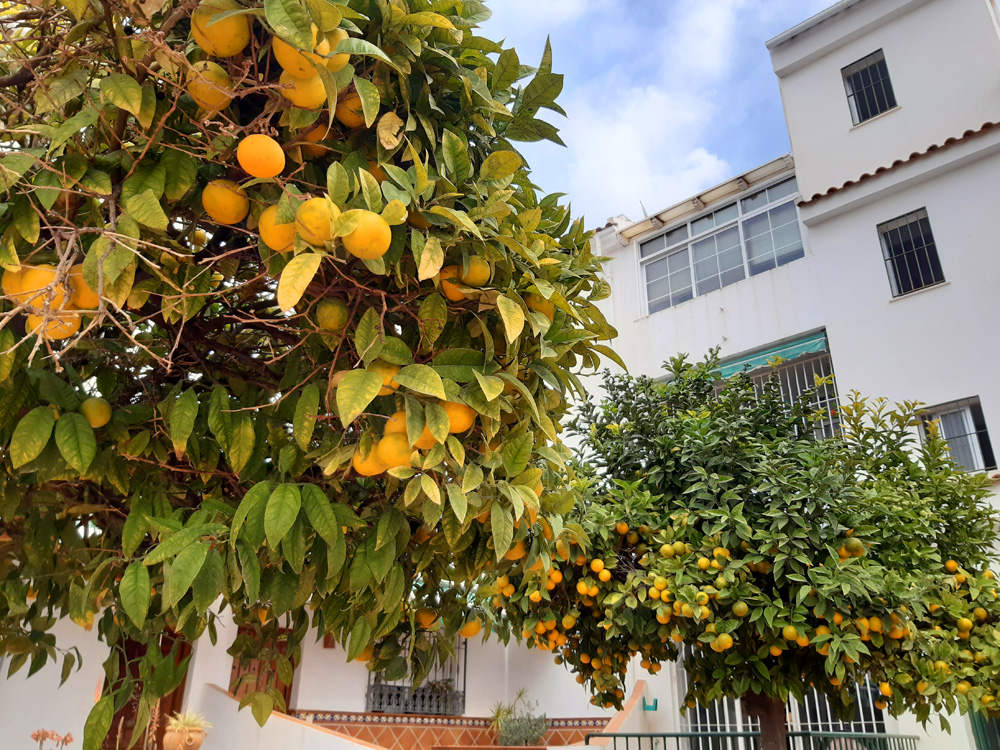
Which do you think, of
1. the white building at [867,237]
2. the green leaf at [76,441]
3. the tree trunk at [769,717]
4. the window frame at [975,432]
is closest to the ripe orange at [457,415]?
the green leaf at [76,441]

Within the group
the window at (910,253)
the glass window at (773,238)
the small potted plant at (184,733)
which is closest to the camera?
the small potted plant at (184,733)

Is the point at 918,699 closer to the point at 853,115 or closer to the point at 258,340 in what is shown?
the point at 258,340

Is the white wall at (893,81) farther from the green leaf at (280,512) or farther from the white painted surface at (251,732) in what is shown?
the green leaf at (280,512)

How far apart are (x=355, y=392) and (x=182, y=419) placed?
46cm

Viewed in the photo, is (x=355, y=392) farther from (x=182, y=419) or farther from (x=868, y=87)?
(x=868, y=87)

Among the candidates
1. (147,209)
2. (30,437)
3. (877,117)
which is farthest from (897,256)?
(30,437)

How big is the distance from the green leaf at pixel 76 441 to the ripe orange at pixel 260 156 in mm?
559

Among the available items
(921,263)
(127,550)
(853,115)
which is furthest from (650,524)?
(853,115)

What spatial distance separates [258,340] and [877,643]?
2.64 m

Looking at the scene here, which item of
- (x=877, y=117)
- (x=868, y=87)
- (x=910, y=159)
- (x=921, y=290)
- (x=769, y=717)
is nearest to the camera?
(x=769, y=717)

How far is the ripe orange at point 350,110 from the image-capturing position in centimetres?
114

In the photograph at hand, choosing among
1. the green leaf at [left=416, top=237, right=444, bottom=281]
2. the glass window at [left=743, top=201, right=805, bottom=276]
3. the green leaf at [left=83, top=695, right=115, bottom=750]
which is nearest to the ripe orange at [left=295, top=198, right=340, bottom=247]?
the green leaf at [left=416, top=237, right=444, bottom=281]

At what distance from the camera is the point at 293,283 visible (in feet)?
2.98

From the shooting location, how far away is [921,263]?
7051 millimetres
